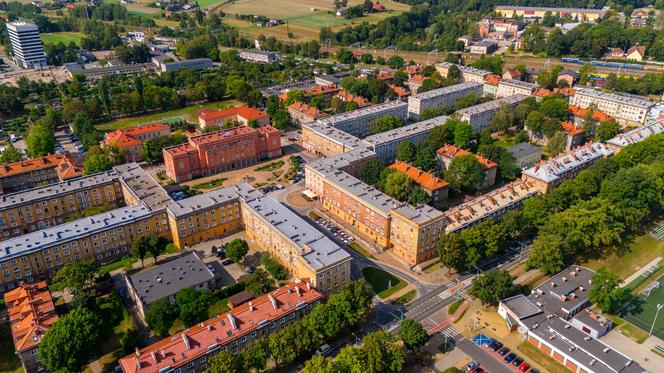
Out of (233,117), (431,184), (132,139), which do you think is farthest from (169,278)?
(233,117)

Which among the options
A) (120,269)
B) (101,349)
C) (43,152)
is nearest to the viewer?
(101,349)

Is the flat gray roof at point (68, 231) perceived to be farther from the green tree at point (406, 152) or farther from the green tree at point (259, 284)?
the green tree at point (406, 152)

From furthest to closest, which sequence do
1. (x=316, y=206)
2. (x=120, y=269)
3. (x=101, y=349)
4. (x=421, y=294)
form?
(x=316, y=206), (x=120, y=269), (x=421, y=294), (x=101, y=349)

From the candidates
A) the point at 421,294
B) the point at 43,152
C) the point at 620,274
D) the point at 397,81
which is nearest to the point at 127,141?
the point at 43,152

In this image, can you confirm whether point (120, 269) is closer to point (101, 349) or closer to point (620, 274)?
point (101, 349)

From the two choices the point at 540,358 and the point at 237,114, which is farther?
the point at 237,114

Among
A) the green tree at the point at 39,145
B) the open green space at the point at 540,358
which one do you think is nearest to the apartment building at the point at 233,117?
the green tree at the point at 39,145

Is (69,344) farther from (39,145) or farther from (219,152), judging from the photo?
(39,145)
